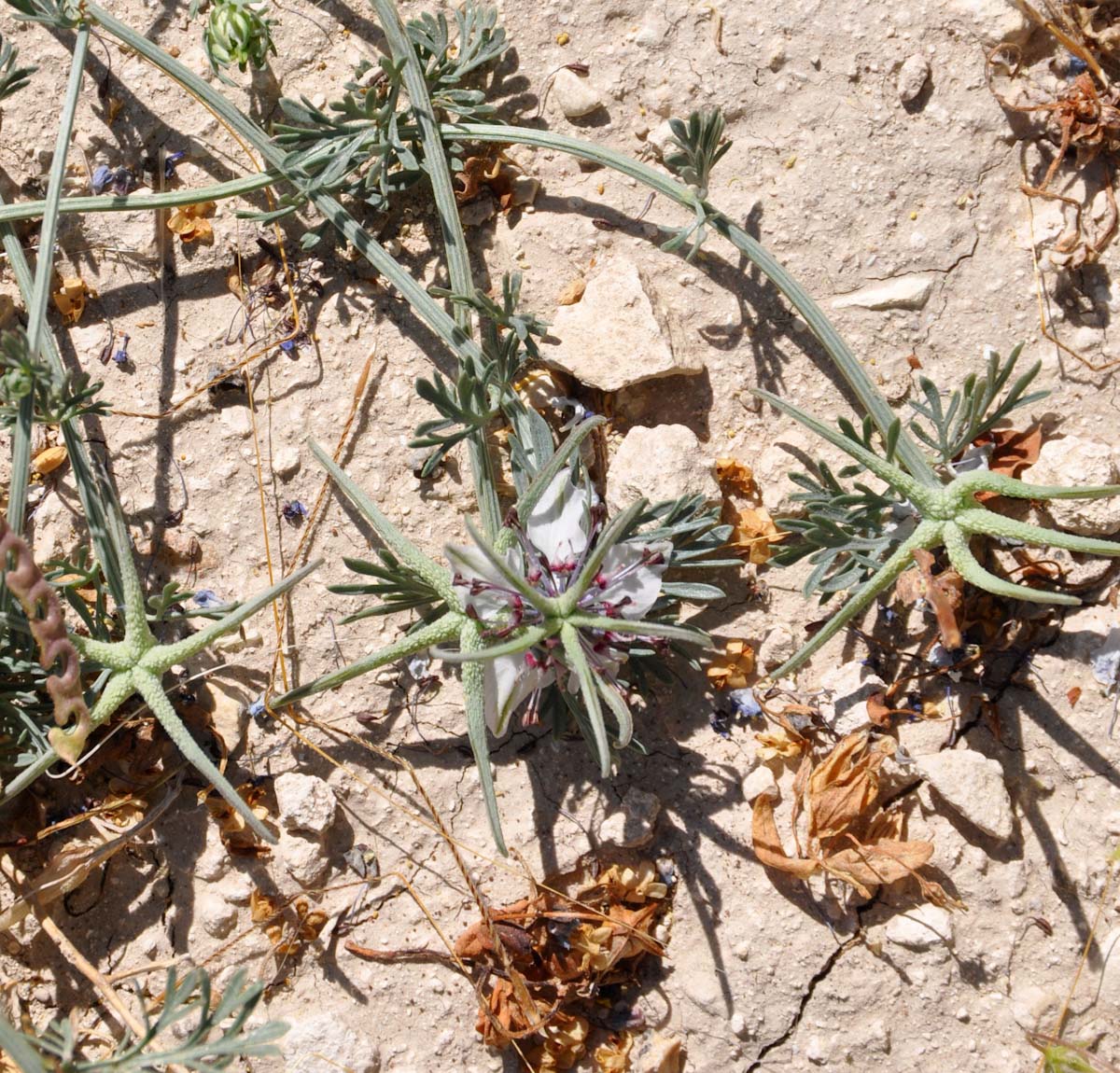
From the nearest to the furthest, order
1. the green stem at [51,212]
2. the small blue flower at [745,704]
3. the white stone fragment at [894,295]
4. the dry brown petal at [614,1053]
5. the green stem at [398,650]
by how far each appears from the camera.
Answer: the green stem at [398,650], the green stem at [51,212], the dry brown petal at [614,1053], the small blue flower at [745,704], the white stone fragment at [894,295]

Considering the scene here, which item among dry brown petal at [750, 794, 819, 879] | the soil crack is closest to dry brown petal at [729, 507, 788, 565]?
dry brown petal at [750, 794, 819, 879]

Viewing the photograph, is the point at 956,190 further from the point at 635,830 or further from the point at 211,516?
the point at 211,516

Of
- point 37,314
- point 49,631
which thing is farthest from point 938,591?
point 37,314

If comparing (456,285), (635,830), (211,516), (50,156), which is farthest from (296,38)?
(635,830)

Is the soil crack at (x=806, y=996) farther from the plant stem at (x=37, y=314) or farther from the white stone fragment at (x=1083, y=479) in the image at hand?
the plant stem at (x=37, y=314)

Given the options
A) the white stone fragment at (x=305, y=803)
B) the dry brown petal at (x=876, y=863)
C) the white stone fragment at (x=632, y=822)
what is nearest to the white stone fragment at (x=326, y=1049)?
the white stone fragment at (x=305, y=803)

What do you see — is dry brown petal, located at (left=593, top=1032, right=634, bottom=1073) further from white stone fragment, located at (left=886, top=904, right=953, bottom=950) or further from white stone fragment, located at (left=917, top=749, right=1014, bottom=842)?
white stone fragment, located at (left=917, top=749, right=1014, bottom=842)
